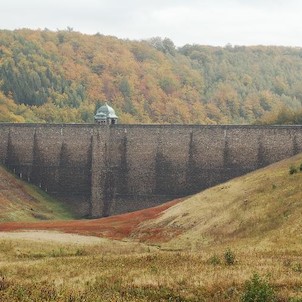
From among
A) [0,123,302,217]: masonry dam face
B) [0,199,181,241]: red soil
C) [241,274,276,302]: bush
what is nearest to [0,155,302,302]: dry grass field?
[241,274,276,302]: bush

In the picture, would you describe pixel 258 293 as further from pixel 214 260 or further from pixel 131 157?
pixel 131 157

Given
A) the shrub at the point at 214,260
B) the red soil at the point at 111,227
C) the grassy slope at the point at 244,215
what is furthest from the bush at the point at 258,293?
the red soil at the point at 111,227

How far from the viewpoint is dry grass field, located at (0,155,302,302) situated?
2558cm

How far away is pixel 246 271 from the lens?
28672 millimetres

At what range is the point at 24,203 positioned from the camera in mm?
95312

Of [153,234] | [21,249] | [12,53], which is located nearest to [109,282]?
[21,249]

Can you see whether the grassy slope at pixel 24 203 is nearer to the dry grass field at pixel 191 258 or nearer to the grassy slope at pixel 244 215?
the dry grass field at pixel 191 258

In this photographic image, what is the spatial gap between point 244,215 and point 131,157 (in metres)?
48.8

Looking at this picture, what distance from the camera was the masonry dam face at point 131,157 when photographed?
3637 inches

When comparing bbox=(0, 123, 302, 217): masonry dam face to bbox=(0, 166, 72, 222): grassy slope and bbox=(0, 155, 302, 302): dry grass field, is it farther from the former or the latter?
bbox=(0, 155, 302, 302): dry grass field

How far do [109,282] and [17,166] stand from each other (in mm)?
80742

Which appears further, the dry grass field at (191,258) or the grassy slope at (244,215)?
the grassy slope at (244,215)

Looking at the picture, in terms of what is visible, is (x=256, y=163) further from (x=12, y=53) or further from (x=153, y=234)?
(x=12, y=53)

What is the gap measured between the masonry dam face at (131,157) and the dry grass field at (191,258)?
28495mm
